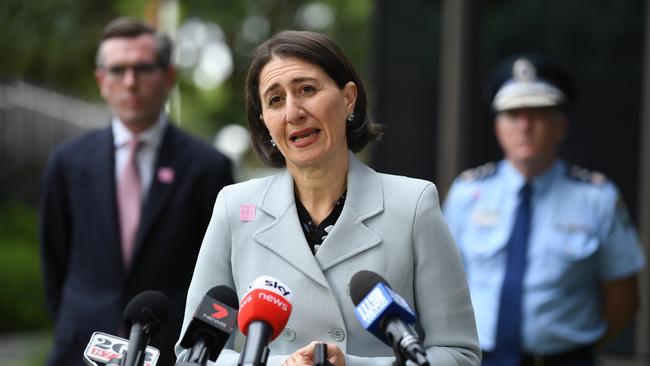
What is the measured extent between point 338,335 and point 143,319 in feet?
1.71

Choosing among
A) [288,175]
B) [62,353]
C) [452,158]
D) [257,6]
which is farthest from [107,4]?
[288,175]

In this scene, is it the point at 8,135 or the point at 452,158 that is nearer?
the point at 452,158

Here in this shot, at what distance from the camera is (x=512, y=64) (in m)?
5.38

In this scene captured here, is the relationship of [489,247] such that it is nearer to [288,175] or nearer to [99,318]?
[99,318]

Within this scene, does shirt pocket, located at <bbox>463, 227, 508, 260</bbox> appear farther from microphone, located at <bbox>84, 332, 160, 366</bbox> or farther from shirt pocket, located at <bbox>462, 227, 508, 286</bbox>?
microphone, located at <bbox>84, 332, 160, 366</bbox>

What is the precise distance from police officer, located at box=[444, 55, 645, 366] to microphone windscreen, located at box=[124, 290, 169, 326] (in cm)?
242

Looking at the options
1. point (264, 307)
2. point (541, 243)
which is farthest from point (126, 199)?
point (264, 307)

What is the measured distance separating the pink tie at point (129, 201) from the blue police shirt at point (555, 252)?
1585 millimetres

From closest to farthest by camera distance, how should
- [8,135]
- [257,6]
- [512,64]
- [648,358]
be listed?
[512,64], [648,358], [8,135], [257,6]

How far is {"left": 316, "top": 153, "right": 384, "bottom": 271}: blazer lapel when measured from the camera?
2.90 metres

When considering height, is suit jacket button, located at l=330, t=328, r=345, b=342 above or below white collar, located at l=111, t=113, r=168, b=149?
below

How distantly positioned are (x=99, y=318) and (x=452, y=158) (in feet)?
14.2

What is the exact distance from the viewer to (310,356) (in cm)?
265

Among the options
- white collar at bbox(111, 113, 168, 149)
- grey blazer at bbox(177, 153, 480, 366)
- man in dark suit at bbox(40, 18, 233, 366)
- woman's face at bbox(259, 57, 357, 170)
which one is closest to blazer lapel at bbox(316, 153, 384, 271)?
grey blazer at bbox(177, 153, 480, 366)
